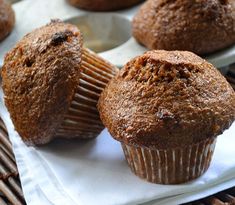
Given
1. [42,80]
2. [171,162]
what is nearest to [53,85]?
[42,80]

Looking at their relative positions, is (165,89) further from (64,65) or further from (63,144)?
(63,144)

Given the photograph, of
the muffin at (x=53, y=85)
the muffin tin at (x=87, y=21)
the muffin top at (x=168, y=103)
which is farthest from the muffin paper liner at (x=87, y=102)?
the muffin tin at (x=87, y=21)

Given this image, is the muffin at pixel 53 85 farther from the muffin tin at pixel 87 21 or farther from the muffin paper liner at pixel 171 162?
the muffin tin at pixel 87 21

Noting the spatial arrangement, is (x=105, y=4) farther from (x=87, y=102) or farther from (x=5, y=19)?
(x=87, y=102)

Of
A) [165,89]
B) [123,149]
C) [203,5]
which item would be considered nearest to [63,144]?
[123,149]

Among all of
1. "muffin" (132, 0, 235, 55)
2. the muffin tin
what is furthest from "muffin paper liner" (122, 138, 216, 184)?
the muffin tin
